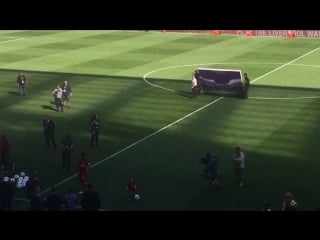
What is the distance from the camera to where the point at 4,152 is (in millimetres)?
22438

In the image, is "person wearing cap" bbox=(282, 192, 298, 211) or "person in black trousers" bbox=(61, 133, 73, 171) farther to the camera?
"person in black trousers" bbox=(61, 133, 73, 171)

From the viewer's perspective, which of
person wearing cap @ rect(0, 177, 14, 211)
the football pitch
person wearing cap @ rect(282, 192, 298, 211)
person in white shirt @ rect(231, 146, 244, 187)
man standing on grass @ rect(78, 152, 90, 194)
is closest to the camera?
person wearing cap @ rect(282, 192, 298, 211)

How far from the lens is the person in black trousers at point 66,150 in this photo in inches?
878

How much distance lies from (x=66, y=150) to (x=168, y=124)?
734cm

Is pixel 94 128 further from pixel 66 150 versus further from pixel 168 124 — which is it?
pixel 168 124

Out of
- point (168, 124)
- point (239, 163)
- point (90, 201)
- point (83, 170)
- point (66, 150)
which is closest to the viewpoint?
point (90, 201)

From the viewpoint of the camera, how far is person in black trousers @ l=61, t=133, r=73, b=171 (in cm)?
2230

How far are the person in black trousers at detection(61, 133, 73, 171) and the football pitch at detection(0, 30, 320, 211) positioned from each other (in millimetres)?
302

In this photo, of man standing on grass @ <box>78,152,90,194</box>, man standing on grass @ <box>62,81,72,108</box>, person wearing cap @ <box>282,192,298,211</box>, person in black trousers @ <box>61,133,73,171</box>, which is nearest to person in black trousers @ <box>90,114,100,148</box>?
person in black trousers @ <box>61,133,73,171</box>

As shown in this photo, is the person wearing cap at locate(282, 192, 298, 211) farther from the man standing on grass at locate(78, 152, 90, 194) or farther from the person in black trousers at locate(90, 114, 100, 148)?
the person in black trousers at locate(90, 114, 100, 148)

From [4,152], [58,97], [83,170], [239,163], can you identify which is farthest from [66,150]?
[58,97]
